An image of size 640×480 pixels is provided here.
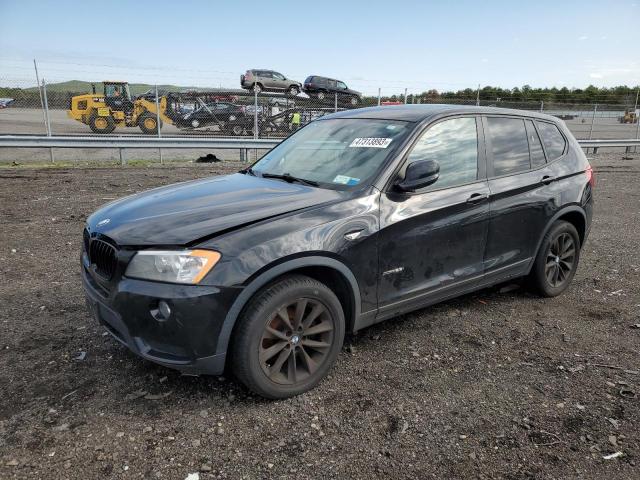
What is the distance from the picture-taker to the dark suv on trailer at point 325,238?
2.63 metres

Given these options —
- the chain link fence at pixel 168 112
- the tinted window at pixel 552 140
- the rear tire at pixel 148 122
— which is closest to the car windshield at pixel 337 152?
the tinted window at pixel 552 140

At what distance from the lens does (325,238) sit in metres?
2.90

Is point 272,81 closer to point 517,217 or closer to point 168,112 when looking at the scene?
point 168,112

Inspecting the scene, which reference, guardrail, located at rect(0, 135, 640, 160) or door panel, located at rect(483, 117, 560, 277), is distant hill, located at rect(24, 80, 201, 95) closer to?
guardrail, located at rect(0, 135, 640, 160)

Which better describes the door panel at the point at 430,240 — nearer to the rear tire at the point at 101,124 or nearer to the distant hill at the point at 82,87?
the distant hill at the point at 82,87

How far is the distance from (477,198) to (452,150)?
406 millimetres

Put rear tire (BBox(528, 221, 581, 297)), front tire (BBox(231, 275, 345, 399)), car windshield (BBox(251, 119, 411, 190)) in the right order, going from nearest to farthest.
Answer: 1. front tire (BBox(231, 275, 345, 399))
2. car windshield (BBox(251, 119, 411, 190))
3. rear tire (BBox(528, 221, 581, 297))

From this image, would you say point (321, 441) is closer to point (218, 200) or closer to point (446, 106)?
point (218, 200)

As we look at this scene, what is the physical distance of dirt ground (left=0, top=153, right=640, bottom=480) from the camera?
2436 millimetres

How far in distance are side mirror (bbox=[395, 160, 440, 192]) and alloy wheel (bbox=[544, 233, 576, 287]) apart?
1.83 metres

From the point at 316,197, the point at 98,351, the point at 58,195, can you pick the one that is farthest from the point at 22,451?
the point at 58,195

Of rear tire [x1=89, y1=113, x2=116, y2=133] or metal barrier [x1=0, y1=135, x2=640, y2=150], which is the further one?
rear tire [x1=89, y1=113, x2=116, y2=133]

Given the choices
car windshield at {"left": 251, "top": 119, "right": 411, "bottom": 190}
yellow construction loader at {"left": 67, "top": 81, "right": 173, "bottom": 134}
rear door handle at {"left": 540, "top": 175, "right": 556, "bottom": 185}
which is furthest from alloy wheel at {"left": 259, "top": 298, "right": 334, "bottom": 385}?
yellow construction loader at {"left": 67, "top": 81, "right": 173, "bottom": 134}

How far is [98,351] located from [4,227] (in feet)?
13.8
